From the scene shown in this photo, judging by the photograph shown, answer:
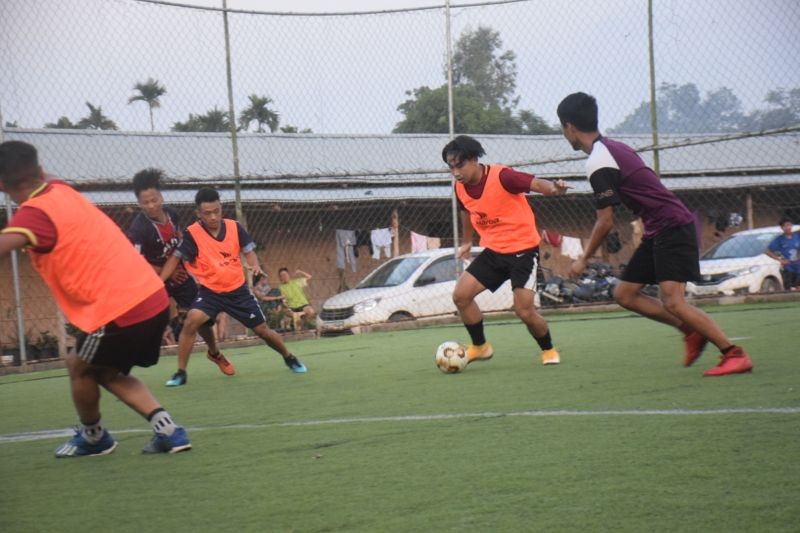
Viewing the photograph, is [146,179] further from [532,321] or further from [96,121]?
[96,121]

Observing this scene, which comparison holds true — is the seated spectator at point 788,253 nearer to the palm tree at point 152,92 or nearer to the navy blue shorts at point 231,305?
the palm tree at point 152,92

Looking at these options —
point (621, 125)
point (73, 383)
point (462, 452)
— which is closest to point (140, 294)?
point (73, 383)

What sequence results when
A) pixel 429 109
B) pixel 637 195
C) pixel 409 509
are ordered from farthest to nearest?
pixel 429 109 < pixel 637 195 < pixel 409 509

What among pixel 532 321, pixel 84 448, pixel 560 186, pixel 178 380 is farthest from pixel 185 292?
pixel 84 448

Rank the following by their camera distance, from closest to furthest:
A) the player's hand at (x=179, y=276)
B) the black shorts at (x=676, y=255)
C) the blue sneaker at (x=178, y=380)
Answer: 1. the black shorts at (x=676, y=255)
2. the blue sneaker at (x=178, y=380)
3. the player's hand at (x=179, y=276)

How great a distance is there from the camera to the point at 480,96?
20.4 meters

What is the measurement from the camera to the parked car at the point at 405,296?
699 inches

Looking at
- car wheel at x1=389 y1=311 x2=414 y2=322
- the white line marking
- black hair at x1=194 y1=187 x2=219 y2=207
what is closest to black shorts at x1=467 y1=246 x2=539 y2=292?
black hair at x1=194 y1=187 x2=219 y2=207

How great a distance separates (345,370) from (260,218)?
12826 millimetres

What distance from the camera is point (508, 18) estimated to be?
1567 cm

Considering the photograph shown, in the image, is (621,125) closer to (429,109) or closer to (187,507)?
(429,109)

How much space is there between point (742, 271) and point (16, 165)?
15744 millimetres

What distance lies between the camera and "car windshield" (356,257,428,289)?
18469 mm

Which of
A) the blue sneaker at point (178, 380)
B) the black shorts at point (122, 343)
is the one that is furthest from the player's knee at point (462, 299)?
the black shorts at point (122, 343)
